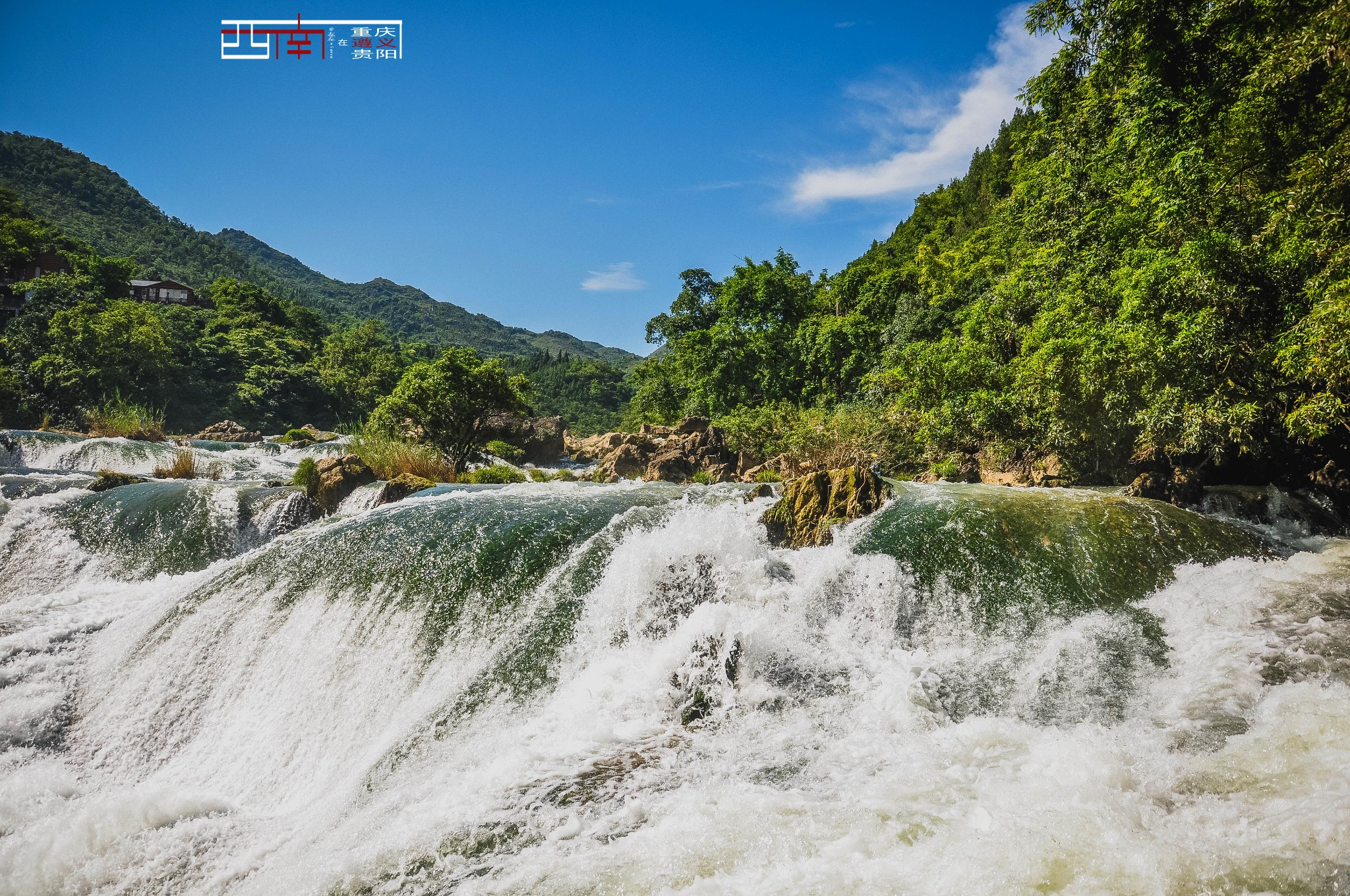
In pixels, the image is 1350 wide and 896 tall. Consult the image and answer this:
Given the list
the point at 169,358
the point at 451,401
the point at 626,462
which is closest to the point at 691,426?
the point at 626,462

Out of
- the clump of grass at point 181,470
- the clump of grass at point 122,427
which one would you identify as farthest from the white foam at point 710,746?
the clump of grass at point 122,427

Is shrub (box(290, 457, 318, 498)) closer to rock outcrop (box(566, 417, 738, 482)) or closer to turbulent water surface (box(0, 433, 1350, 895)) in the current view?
turbulent water surface (box(0, 433, 1350, 895))

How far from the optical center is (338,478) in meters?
Result: 12.5

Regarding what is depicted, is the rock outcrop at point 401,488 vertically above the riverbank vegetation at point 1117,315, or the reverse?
the riverbank vegetation at point 1117,315

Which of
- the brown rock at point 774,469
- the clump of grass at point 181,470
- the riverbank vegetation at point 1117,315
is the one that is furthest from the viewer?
the brown rock at point 774,469

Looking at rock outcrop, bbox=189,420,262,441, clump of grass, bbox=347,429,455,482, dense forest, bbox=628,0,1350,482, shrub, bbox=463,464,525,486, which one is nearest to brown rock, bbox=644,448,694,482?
dense forest, bbox=628,0,1350,482

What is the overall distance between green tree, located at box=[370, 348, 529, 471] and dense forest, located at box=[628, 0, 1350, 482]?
30.8 feet

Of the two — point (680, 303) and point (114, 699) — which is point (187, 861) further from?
Answer: point (680, 303)

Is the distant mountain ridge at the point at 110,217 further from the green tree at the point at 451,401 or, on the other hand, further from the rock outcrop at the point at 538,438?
the green tree at the point at 451,401

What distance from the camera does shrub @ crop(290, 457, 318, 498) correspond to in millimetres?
12023

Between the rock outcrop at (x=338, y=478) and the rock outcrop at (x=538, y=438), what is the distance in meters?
13.6

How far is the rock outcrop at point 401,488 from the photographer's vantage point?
39.2ft

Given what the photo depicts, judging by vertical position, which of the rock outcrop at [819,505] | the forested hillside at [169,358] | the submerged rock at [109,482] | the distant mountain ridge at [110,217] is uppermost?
the distant mountain ridge at [110,217]

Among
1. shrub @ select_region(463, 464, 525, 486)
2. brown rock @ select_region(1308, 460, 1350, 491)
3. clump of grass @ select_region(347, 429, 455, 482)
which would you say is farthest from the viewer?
shrub @ select_region(463, 464, 525, 486)
